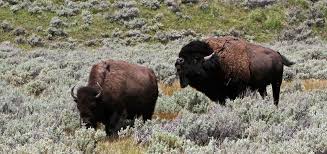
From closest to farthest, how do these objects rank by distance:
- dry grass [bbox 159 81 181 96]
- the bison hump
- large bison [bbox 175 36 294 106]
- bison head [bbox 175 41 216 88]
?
bison head [bbox 175 41 216 88]
large bison [bbox 175 36 294 106]
the bison hump
dry grass [bbox 159 81 181 96]

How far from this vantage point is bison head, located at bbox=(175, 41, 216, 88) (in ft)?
30.8

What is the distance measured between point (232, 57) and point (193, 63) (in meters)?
1.01

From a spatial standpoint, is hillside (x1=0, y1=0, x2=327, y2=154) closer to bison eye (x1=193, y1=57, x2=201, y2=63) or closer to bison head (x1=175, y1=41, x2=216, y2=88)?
bison head (x1=175, y1=41, x2=216, y2=88)

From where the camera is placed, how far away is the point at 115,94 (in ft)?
26.5

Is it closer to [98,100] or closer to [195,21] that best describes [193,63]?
[98,100]

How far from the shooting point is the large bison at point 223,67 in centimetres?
949

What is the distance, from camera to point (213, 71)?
9.78m

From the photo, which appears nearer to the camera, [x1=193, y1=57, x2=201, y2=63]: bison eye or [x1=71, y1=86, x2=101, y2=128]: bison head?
[x1=71, y1=86, x2=101, y2=128]: bison head

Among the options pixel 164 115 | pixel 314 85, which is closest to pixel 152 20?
pixel 314 85

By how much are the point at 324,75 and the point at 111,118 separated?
9.87m

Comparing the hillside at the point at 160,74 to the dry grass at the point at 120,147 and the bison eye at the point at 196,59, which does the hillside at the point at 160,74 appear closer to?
the dry grass at the point at 120,147

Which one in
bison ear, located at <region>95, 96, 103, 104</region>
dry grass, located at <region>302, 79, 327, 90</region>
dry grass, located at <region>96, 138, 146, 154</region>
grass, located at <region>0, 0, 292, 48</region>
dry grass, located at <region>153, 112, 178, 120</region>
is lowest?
grass, located at <region>0, 0, 292, 48</region>

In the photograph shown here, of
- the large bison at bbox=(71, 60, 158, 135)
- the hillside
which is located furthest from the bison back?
the large bison at bbox=(71, 60, 158, 135)

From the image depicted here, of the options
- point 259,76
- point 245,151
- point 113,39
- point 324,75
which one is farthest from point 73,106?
point 113,39
